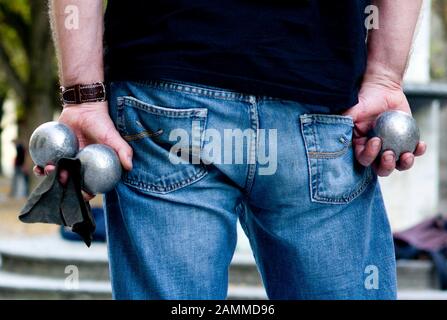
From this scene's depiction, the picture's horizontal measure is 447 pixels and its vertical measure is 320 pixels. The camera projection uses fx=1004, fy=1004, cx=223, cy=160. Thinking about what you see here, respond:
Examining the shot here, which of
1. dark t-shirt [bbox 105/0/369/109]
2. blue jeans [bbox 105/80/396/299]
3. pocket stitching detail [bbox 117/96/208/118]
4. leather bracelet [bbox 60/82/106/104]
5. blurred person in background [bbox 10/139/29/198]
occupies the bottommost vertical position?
blurred person in background [bbox 10/139/29/198]

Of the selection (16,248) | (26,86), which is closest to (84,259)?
(16,248)

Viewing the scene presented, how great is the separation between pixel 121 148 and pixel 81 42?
0.22 m

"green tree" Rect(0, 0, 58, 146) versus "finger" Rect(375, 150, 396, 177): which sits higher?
"finger" Rect(375, 150, 396, 177)

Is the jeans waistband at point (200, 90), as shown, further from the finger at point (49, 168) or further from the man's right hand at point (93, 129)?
the finger at point (49, 168)

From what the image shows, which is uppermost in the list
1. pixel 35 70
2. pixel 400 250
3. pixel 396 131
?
pixel 396 131

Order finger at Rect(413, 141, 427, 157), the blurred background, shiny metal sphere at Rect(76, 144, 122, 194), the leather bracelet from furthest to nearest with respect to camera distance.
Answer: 1. the blurred background
2. finger at Rect(413, 141, 427, 157)
3. the leather bracelet
4. shiny metal sphere at Rect(76, 144, 122, 194)

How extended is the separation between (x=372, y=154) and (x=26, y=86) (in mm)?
18562

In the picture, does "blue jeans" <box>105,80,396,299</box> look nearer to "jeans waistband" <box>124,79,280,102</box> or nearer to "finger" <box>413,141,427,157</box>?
"jeans waistband" <box>124,79,280,102</box>

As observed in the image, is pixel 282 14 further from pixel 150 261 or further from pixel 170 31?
pixel 150 261

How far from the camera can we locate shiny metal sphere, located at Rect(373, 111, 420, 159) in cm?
196

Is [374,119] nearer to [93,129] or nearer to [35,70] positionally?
[93,129]

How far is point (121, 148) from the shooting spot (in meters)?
1.88

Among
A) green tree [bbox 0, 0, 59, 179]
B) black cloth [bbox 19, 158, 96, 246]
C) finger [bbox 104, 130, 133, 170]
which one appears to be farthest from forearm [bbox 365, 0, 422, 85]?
green tree [bbox 0, 0, 59, 179]

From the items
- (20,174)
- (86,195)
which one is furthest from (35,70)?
(86,195)
